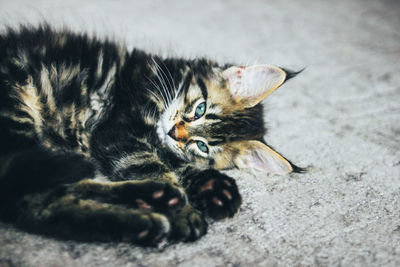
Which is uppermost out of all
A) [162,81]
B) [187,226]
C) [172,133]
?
[162,81]

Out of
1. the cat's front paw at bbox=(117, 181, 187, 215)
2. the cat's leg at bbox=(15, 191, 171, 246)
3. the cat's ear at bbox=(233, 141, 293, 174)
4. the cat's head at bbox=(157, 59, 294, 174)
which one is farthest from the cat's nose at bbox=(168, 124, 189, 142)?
the cat's leg at bbox=(15, 191, 171, 246)

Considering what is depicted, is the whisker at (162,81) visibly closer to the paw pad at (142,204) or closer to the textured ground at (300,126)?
the textured ground at (300,126)

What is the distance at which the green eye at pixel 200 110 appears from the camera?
5.85 feet

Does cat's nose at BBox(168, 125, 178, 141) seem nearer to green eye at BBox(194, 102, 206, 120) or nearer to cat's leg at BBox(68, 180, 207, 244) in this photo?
green eye at BBox(194, 102, 206, 120)

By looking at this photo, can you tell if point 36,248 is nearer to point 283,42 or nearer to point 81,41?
point 81,41

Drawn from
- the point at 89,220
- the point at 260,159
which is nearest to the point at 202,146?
the point at 260,159

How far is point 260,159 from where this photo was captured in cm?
176

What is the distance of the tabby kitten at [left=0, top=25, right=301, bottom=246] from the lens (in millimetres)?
1254

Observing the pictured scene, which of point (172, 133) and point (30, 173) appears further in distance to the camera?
point (172, 133)

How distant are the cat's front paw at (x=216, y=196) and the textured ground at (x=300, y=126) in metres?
0.05

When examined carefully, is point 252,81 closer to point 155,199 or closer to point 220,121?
point 220,121

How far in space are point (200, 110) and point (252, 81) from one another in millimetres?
290

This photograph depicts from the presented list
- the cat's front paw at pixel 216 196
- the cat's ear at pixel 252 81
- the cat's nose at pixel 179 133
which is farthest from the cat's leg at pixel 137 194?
the cat's ear at pixel 252 81

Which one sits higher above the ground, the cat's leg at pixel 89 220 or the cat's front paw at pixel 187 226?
the cat's leg at pixel 89 220
